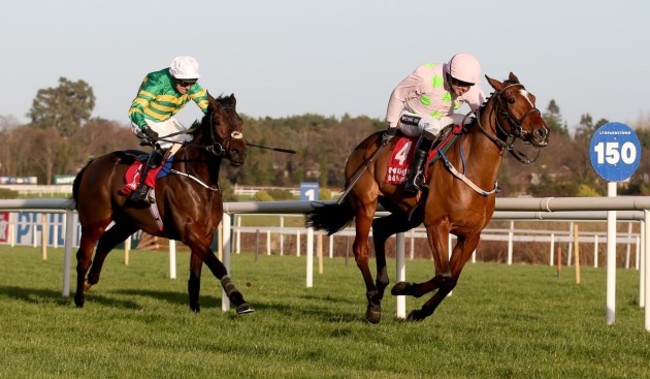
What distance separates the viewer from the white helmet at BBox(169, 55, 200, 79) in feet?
31.2

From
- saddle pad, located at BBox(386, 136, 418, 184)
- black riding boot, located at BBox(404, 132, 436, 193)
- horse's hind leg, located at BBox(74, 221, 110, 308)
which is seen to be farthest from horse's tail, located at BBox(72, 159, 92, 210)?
black riding boot, located at BBox(404, 132, 436, 193)

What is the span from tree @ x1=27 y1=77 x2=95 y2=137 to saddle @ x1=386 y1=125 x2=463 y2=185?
116551 millimetres

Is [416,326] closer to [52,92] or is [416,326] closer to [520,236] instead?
[520,236]

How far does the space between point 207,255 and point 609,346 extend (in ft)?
10.9

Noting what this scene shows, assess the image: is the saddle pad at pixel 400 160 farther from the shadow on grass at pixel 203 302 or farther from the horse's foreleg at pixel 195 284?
the horse's foreleg at pixel 195 284

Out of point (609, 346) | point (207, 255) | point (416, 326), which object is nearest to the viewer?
point (609, 346)

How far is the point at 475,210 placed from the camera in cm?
808

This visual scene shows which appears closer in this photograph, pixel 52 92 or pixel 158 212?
pixel 158 212

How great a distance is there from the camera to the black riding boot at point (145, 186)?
9490 mm

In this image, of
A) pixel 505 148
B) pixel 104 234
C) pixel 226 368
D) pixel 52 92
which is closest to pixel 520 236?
pixel 104 234

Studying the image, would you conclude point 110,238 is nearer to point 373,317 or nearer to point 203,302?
point 203,302

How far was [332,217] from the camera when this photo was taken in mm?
9367

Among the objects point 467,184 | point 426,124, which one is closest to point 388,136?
point 426,124

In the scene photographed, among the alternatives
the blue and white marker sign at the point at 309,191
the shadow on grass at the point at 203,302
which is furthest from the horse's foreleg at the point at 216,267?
the blue and white marker sign at the point at 309,191
